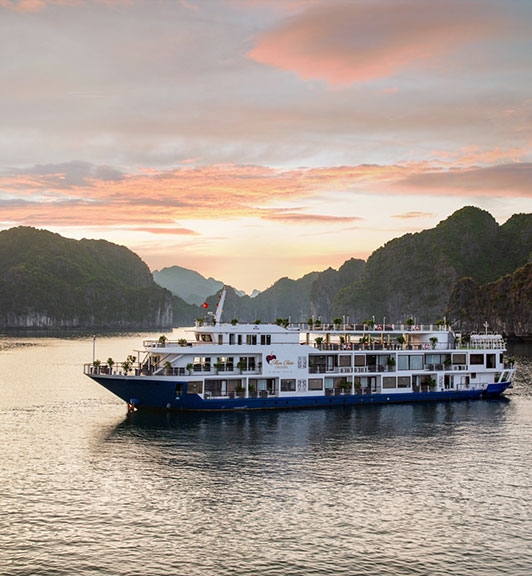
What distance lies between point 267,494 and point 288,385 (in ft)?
87.6

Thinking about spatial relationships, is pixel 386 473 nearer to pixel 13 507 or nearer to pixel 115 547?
pixel 115 547

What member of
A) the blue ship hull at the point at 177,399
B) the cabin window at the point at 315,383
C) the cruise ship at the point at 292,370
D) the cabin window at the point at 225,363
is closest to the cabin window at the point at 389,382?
the cruise ship at the point at 292,370

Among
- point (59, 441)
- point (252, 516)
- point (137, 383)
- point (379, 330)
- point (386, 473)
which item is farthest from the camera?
point (379, 330)

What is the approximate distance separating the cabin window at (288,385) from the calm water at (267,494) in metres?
2.83

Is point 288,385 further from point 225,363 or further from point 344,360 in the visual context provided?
point 344,360

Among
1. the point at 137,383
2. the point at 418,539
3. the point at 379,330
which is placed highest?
the point at 379,330

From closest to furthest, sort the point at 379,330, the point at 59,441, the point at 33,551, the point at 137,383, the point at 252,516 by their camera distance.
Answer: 1. the point at 33,551
2. the point at 252,516
3. the point at 59,441
4. the point at 137,383
5. the point at 379,330

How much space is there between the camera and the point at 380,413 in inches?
2499

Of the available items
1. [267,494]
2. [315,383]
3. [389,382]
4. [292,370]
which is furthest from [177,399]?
[267,494]

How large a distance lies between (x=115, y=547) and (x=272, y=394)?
111 ft

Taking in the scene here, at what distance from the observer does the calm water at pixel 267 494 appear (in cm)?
2986

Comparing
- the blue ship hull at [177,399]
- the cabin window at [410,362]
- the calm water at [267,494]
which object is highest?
the cabin window at [410,362]

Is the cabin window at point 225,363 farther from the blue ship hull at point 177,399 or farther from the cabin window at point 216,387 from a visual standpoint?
the blue ship hull at point 177,399

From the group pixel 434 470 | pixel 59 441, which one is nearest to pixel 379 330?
pixel 434 470
